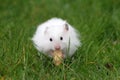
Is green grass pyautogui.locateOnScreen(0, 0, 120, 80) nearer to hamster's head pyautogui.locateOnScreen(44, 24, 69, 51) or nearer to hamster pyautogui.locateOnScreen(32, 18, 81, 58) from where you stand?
hamster pyautogui.locateOnScreen(32, 18, 81, 58)

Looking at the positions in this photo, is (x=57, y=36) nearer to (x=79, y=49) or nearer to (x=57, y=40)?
(x=57, y=40)

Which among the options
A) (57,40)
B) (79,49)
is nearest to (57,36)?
(57,40)

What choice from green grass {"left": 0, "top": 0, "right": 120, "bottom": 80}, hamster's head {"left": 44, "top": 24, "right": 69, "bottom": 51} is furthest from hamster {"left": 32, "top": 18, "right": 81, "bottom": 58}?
green grass {"left": 0, "top": 0, "right": 120, "bottom": 80}

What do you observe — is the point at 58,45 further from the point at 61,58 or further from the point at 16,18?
the point at 16,18

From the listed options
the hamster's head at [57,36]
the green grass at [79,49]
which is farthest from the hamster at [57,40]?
the green grass at [79,49]

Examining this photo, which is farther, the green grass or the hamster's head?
the hamster's head

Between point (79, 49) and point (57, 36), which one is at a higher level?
point (57, 36)
